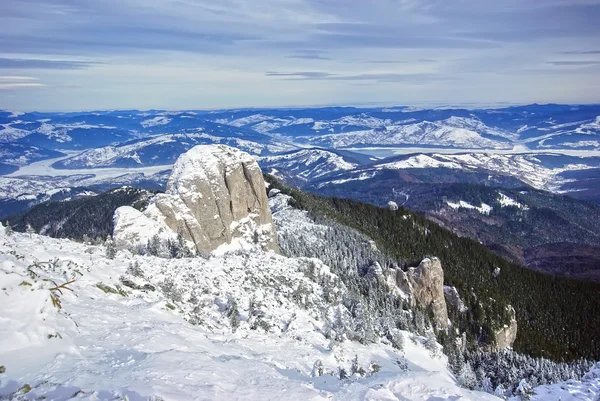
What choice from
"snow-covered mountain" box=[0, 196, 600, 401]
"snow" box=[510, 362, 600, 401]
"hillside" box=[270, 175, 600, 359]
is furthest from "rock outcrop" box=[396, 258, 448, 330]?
"snow" box=[510, 362, 600, 401]

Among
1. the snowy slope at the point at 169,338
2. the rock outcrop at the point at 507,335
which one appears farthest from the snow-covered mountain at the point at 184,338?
the rock outcrop at the point at 507,335

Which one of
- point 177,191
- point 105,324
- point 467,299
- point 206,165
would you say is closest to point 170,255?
point 177,191

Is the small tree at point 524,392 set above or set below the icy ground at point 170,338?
below

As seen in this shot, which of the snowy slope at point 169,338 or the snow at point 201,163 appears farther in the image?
the snow at point 201,163

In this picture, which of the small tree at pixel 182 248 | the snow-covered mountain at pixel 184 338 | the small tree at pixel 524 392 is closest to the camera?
the snow-covered mountain at pixel 184 338

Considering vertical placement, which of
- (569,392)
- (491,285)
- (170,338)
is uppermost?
(170,338)

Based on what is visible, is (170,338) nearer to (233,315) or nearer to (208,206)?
(233,315)

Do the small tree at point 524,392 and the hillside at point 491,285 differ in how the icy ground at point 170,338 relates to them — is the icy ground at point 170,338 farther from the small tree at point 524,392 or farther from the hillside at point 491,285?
the hillside at point 491,285

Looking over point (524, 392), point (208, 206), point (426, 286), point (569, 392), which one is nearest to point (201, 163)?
point (208, 206)
